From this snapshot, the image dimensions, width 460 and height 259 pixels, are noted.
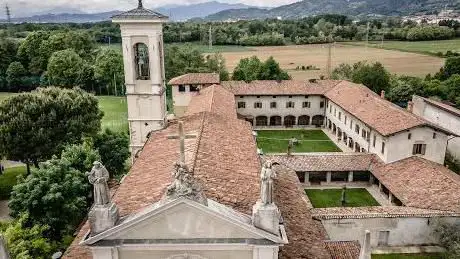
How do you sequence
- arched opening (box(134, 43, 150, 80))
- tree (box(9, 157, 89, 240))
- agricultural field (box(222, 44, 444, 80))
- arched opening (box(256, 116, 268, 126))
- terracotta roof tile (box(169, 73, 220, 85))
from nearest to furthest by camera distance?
1. tree (box(9, 157, 89, 240))
2. arched opening (box(134, 43, 150, 80))
3. terracotta roof tile (box(169, 73, 220, 85))
4. arched opening (box(256, 116, 268, 126))
5. agricultural field (box(222, 44, 444, 80))

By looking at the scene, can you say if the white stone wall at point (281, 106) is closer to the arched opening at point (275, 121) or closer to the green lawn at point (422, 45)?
the arched opening at point (275, 121)

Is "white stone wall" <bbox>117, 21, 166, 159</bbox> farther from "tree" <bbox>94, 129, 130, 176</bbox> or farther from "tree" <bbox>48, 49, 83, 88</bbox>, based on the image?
"tree" <bbox>48, 49, 83, 88</bbox>

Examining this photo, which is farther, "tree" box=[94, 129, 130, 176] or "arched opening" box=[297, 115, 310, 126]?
"arched opening" box=[297, 115, 310, 126]

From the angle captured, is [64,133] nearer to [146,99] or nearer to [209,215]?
[146,99]

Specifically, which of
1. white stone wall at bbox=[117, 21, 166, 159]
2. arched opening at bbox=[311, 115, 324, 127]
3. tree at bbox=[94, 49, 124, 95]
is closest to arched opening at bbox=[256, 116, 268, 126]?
arched opening at bbox=[311, 115, 324, 127]

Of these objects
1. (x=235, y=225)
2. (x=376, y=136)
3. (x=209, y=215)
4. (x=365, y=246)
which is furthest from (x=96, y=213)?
(x=376, y=136)

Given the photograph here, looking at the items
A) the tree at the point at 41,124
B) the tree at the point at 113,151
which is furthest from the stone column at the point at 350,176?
the tree at the point at 41,124
